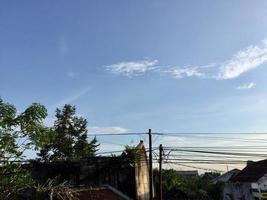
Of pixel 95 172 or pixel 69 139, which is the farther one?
pixel 69 139

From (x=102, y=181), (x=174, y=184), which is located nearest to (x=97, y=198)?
(x=102, y=181)

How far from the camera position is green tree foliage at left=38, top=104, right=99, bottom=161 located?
59.1 metres

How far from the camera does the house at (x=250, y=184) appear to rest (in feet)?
194

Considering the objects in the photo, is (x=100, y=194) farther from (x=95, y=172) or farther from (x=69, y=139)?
(x=69, y=139)

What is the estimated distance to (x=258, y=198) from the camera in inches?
2307

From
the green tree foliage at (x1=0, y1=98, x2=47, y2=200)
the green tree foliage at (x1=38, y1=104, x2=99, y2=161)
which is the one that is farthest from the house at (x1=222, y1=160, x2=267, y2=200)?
the green tree foliage at (x1=0, y1=98, x2=47, y2=200)

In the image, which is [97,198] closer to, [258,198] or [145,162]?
[145,162]

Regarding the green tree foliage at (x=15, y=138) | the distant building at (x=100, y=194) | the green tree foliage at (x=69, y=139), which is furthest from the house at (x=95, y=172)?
the green tree foliage at (x=69, y=139)

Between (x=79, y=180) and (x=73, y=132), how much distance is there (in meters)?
31.4

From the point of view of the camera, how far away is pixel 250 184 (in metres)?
61.3

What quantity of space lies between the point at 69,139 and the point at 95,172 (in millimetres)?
30882

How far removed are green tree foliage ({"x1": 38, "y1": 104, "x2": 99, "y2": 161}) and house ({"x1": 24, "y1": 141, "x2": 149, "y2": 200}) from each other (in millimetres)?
26863

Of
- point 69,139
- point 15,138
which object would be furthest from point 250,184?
point 15,138

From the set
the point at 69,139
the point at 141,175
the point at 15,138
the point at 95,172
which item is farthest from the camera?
the point at 69,139
